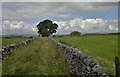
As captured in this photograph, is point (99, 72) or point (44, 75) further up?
point (99, 72)

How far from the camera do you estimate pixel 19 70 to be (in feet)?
88.0

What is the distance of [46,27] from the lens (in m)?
147

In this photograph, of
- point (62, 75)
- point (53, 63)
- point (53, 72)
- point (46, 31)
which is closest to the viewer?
point (62, 75)

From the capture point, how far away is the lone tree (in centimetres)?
14488

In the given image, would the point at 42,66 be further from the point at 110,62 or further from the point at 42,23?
the point at 42,23

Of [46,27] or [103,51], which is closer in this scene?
[103,51]

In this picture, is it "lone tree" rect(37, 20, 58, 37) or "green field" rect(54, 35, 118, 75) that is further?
"lone tree" rect(37, 20, 58, 37)

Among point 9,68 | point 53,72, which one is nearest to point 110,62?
point 53,72

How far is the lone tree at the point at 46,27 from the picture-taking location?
145 m

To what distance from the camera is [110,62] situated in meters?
26.2

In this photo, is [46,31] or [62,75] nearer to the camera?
[62,75]

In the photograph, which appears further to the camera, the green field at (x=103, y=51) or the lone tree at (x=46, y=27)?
the lone tree at (x=46, y=27)

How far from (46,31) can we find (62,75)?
4809 inches

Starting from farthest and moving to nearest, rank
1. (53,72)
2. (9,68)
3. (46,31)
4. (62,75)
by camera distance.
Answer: (46,31) < (9,68) < (53,72) < (62,75)
